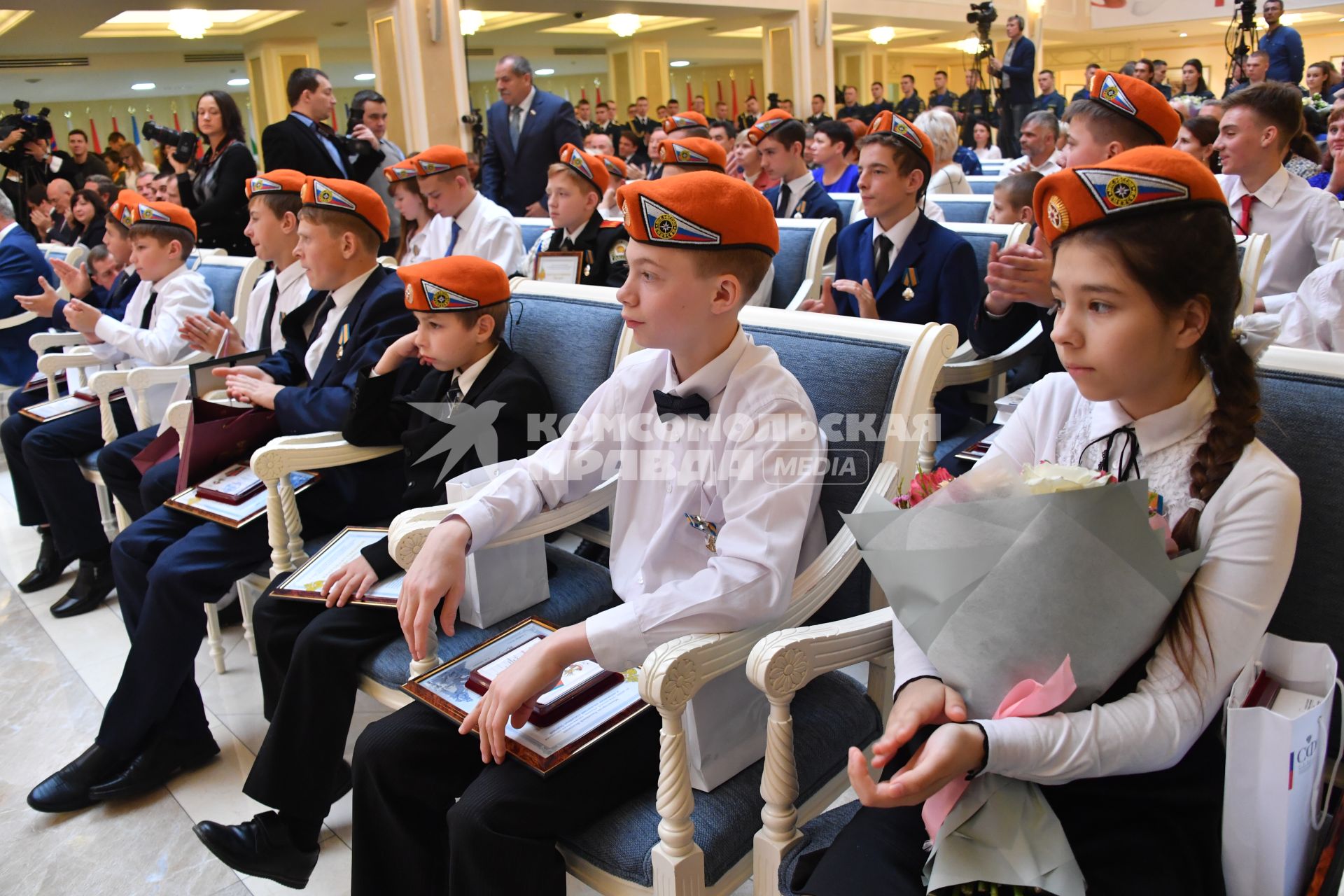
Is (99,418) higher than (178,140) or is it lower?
lower

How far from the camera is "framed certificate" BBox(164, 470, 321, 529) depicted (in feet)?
7.09

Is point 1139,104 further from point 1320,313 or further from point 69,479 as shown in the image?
point 69,479

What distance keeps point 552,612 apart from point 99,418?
90.4 inches

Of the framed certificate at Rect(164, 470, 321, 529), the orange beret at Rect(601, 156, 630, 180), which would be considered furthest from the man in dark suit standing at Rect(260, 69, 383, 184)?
the framed certificate at Rect(164, 470, 321, 529)

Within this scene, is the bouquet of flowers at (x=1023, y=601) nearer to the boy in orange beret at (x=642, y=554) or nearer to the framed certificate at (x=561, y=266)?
the boy in orange beret at (x=642, y=554)

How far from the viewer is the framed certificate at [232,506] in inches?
85.0

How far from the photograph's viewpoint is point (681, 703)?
46.0 inches

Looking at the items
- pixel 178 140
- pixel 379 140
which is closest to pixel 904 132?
pixel 379 140

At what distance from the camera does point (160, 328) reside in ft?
10.6

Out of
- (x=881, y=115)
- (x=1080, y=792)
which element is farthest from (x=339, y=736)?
(x=881, y=115)

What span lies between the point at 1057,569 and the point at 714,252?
0.72 m

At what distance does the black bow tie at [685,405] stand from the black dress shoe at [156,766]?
4.89 ft

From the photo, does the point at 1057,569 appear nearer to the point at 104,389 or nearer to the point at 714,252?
the point at 714,252

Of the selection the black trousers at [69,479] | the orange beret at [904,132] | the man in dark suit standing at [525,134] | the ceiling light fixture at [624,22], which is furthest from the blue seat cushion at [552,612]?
the ceiling light fixture at [624,22]
